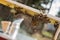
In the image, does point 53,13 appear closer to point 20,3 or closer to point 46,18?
point 46,18

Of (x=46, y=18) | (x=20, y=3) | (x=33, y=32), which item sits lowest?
(x=33, y=32)

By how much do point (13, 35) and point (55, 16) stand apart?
51 cm

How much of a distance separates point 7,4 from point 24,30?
332 millimetres

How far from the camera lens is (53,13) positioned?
1.75 m

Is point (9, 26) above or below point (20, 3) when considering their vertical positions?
below

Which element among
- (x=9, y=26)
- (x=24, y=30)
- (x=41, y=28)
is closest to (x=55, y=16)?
(x=41, y=28)

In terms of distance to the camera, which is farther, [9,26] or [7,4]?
[7,4]

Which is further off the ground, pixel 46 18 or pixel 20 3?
pixel 20 3

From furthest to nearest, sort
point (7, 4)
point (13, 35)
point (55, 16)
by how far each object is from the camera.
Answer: point (7, 4) → point (55, 16) → point (13, 35)

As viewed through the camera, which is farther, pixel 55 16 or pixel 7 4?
pixel 7 4

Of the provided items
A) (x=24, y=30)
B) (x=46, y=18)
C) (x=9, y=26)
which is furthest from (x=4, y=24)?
(x=46, y=18)

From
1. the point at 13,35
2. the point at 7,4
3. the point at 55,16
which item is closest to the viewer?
the point at 13,35

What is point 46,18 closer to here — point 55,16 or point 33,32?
point 55,16

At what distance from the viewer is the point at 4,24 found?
1.52 metres
